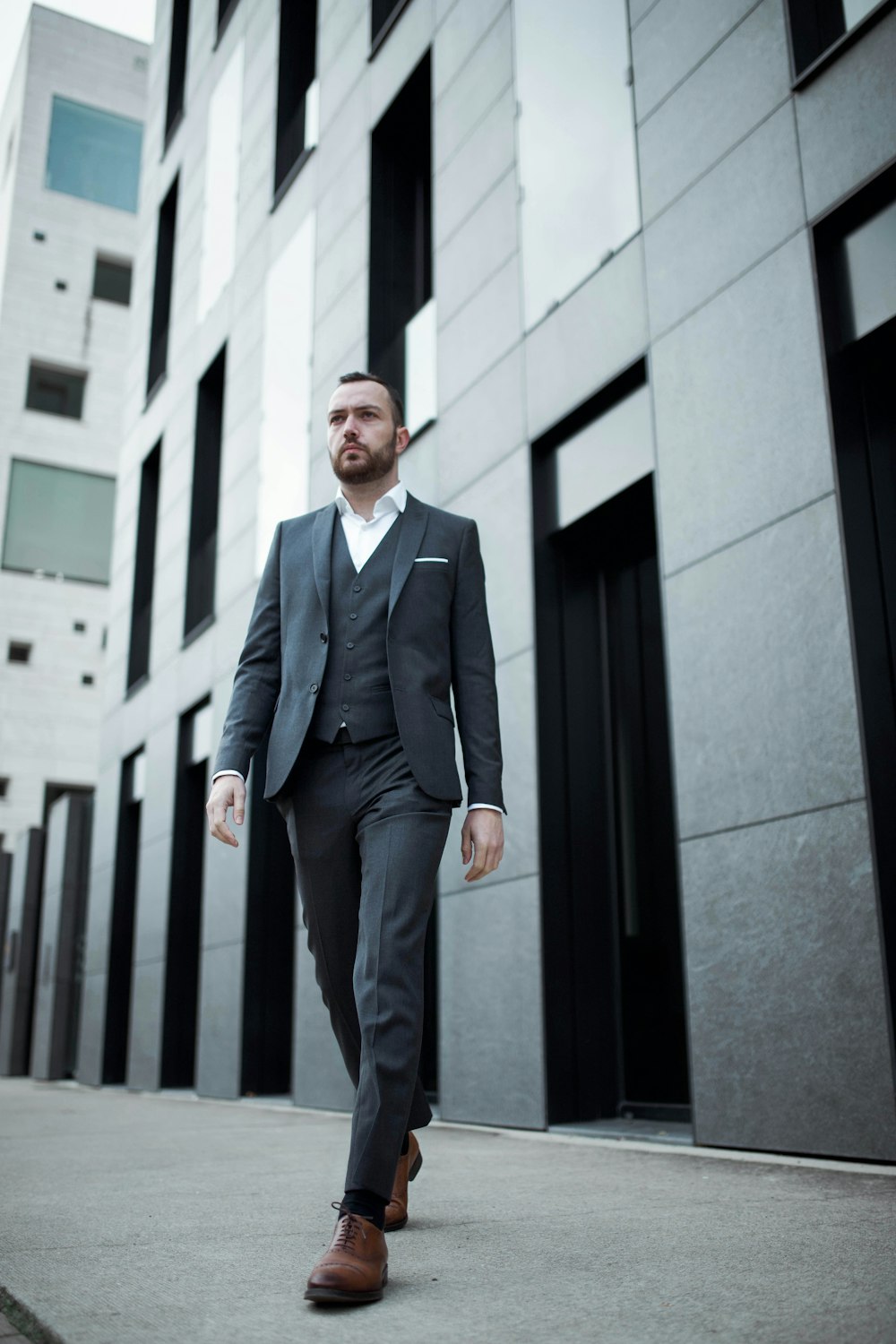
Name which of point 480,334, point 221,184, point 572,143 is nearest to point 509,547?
point 480,334

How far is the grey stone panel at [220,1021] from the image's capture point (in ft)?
33.6

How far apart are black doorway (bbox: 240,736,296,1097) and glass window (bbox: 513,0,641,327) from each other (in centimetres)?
504

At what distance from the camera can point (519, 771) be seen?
253 inches

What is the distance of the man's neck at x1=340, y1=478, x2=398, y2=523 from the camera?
3.23 metres

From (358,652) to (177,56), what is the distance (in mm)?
17381

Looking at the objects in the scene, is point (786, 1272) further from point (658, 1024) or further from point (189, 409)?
point (189, 409)

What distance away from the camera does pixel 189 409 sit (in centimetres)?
1424

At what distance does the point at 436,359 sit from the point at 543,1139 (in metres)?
5.08

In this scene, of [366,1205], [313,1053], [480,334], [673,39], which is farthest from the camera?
[313,1053]

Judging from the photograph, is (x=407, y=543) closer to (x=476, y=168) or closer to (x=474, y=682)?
(x=474, y=682)

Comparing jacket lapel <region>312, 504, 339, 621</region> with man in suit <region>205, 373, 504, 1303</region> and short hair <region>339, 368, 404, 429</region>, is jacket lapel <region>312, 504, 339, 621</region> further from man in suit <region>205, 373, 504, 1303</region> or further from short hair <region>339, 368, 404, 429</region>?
short hair <region>339, 368, 404, 429</region>

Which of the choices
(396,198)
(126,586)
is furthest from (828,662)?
(126,586)

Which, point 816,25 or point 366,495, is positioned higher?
point 816,25

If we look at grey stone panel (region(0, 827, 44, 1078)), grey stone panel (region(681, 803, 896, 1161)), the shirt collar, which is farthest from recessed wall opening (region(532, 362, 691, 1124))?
grey stone panel (region(0, 827, 44, 1078))
